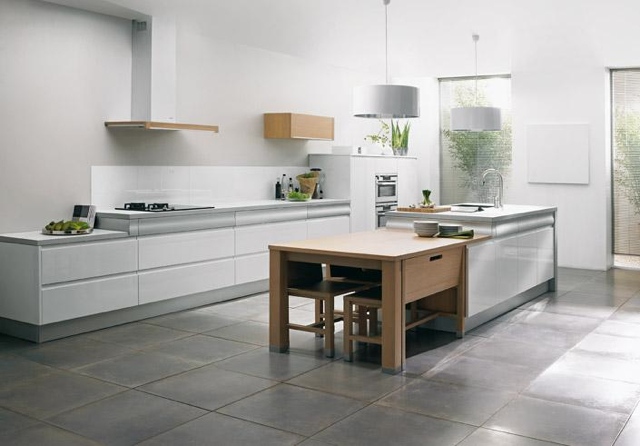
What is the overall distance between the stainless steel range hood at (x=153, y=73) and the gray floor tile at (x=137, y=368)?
2.51 m

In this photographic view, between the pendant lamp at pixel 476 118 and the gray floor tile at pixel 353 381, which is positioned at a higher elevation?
the pendant lamp at pixel 476 118

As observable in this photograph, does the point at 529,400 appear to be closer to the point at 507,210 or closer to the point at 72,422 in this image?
the point at 72,422

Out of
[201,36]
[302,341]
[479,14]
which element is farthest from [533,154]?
[302,341]

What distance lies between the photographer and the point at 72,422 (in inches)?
151

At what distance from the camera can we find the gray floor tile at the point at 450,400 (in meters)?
3.94

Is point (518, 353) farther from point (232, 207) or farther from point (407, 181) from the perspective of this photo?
point (407, 181)

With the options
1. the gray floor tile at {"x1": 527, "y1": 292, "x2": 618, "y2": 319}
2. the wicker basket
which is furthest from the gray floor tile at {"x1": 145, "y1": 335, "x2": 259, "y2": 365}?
the wicker basket

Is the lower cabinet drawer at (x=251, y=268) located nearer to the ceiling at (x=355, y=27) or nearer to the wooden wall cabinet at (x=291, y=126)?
the wooden wall cabinet at (x=291, y=126)

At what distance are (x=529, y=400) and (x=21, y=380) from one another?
3.17 m

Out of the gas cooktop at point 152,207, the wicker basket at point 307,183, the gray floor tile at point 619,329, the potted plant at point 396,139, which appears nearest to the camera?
the gray floor tile at point 619,329

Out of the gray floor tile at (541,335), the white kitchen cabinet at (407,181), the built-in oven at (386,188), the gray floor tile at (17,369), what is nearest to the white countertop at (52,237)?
the gray floor tile at (17,369)

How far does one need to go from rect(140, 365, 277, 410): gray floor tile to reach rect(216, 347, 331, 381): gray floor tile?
0.35 feet

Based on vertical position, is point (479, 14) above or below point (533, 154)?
above

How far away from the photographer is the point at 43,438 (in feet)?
11.8
